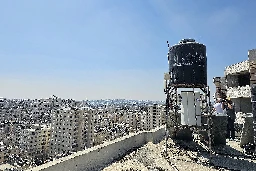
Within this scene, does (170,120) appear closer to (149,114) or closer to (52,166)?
(52,166)

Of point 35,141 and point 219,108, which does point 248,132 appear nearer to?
point 219,108

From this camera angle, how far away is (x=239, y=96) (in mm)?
24906

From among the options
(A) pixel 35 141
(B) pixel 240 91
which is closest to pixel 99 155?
(B) pixel 240 91

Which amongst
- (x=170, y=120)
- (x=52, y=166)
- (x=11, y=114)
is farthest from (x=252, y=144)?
(x=11, y=114)

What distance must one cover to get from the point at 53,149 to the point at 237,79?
96254 millimetres

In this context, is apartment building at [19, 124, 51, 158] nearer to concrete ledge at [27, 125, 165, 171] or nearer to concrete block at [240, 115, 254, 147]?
concrete ledge at [27, 125, 165, 171]

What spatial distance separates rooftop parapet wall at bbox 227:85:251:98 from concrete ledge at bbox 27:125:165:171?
17.3 metres

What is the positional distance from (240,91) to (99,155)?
22.1m

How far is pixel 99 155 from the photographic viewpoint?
7242 millimetres

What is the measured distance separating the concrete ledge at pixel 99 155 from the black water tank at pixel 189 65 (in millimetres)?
2986

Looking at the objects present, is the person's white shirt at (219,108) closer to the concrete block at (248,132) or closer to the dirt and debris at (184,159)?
the concrete block at (248,132)

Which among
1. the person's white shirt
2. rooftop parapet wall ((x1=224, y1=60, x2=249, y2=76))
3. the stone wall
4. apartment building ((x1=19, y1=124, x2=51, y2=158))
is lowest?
apartment building ((x1=19, y1=124, x2=51, y2=158))

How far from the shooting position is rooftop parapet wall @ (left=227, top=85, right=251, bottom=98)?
23.9m

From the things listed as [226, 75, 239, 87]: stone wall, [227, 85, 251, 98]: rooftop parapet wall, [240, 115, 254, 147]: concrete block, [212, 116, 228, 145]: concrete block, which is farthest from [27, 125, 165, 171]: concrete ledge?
[226, 75, 239, 87]: stone wall
